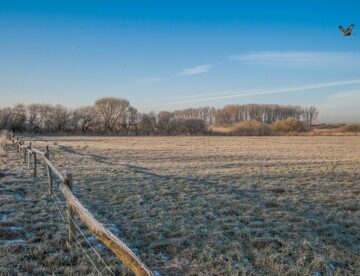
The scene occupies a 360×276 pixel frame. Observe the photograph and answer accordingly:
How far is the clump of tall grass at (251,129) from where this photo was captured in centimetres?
7162

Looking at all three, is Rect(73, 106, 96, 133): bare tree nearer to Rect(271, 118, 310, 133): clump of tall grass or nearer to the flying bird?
Rect(271, 118, 310, 133): clump of tall grass

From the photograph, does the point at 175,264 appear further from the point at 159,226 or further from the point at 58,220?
the point at 58,220

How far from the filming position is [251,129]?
7394cm

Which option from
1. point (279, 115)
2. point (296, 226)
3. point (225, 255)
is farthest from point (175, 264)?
point (279, 115)

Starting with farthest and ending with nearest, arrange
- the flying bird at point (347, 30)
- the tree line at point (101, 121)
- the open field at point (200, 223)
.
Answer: the tree line at point (101, 121), the flying bird at point (347, 30), the open field at point (200, 223)

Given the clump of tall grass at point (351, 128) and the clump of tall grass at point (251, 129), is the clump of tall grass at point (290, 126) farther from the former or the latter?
the clump of tall grass at point (351, 128)

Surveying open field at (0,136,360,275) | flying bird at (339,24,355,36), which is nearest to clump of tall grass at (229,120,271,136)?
open field at (0,136,360,275)

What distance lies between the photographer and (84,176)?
14.3 meters

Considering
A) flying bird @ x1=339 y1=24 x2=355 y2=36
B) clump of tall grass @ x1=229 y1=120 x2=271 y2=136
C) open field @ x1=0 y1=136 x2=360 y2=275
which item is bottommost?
open field @ x1=0 y1=136 x2=360 y2=275

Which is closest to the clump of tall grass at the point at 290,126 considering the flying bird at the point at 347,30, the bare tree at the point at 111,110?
the bare tree at the point at 111,110

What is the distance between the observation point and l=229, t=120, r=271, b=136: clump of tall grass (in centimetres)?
7162

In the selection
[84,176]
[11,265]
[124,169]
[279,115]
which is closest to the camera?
[11,265]

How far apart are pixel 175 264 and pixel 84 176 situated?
9.70 meters

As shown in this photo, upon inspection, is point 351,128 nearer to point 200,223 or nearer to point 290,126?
point 290,126
